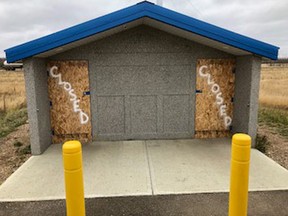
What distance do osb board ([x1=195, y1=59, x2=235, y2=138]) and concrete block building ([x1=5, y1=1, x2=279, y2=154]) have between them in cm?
3

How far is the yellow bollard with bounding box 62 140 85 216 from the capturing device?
2.73 m

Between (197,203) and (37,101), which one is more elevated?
(37,101)

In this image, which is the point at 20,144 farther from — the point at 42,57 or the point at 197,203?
the point at 197,203

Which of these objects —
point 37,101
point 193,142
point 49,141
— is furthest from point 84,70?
point 193,142

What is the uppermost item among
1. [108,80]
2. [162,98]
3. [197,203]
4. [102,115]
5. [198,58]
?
[198,58]


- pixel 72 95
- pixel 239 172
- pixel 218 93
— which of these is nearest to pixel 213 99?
pixel 218 93

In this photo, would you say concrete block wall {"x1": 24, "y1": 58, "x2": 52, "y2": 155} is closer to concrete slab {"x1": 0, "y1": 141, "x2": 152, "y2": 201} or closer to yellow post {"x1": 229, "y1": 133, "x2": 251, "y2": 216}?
concrete slab {"x1": 0, "y1": 141, "x2": 152, "y2": 201}

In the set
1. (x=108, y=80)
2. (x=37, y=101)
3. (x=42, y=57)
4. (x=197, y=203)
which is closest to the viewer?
(x=197, y=203)

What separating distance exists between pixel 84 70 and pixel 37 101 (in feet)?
5.05

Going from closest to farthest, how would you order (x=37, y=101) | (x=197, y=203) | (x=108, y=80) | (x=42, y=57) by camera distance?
(x=197, y=203)
(x=37, y=101)
(x=42, y=57)
(x=108, y=80)

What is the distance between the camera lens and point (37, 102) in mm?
6066

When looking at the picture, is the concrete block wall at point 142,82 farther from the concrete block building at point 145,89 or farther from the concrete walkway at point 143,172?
the concrete walkway at point 143,172

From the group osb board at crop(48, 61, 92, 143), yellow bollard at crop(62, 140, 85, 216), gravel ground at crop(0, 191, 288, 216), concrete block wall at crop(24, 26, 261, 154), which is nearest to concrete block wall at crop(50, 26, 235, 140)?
concrete block wall at crop(24, 26, 261, 154)

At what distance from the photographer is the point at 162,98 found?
714 cm
